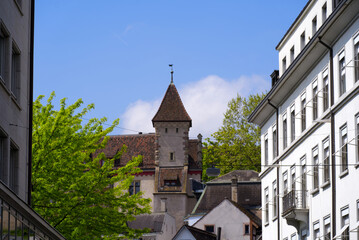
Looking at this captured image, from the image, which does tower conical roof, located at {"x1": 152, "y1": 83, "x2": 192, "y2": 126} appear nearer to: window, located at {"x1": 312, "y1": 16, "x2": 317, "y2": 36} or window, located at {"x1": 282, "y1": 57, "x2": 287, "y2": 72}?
window, located at {"x1": 282, "y1": 57, "x2": 287, "y2": 72}

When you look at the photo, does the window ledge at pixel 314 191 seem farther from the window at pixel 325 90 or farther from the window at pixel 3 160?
the window at pixel 3 160

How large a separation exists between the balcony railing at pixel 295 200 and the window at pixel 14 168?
16216 mm

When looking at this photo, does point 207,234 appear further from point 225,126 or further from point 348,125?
point 348,125

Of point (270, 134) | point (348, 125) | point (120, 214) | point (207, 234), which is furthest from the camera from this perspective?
point (207, 234)

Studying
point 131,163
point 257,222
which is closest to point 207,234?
point 257,222

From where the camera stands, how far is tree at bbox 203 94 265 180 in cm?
9812

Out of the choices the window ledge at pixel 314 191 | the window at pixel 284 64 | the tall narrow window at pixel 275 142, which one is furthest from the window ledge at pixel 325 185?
the tall narrow window at pixel 275 142

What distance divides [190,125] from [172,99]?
4337 millimetres

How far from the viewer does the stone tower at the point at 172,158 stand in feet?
360

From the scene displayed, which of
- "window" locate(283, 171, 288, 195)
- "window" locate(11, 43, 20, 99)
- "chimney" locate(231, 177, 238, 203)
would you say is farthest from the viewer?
"chimney" locate(231, 177, 238, 203)

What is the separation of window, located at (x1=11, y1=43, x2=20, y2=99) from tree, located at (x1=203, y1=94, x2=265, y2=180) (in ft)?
233

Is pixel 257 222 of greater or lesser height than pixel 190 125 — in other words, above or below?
below

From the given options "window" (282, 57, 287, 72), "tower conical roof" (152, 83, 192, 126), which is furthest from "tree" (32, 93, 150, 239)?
"tower conical roof" (152, 83, 192, 126)

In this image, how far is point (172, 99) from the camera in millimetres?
118875
